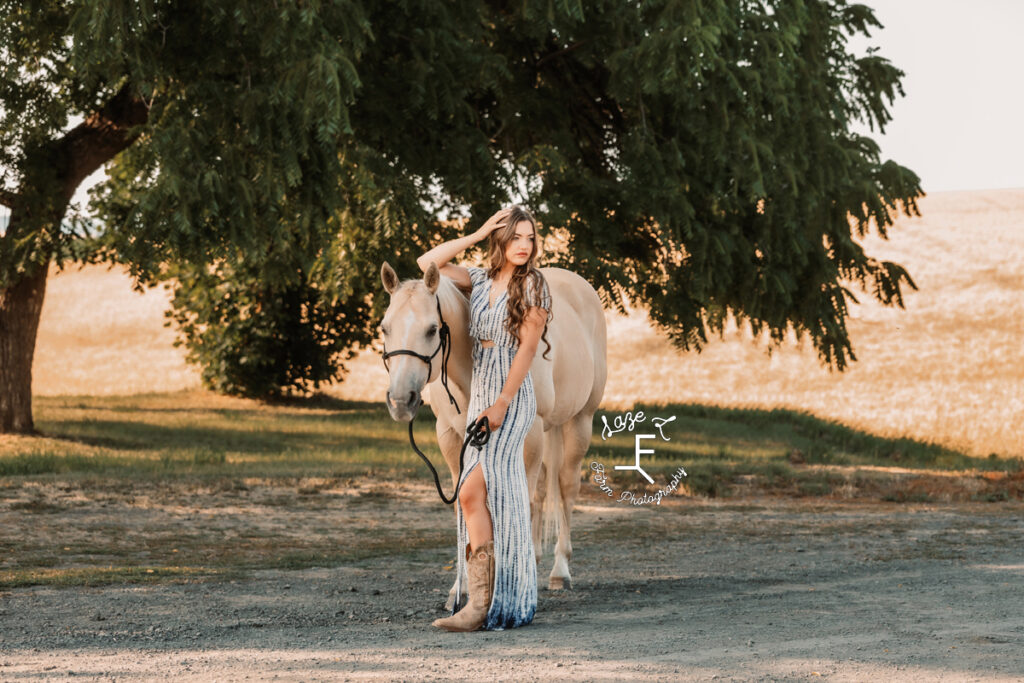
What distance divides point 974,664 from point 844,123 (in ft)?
42.1

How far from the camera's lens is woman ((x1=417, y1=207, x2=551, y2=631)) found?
19.4 ft

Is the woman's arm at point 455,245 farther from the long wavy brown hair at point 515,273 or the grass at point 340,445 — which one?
the grass at point 340,445

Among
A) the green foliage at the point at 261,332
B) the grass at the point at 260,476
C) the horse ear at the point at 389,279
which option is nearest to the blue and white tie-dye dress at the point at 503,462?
the horse ear at the point at 389,279

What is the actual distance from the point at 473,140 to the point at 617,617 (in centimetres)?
858

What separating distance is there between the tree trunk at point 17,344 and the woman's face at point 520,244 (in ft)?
44.3

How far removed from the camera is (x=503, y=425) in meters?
6.09

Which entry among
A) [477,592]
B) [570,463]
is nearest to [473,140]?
[570,463]

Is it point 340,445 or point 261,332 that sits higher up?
point 261,332

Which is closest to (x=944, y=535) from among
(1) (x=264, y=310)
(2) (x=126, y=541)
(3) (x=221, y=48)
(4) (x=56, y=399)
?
(2) (x=126, y=541)

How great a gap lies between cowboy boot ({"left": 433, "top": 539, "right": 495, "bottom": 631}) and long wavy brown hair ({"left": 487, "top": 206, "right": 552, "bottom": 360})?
3.68 feet

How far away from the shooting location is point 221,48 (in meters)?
12.6

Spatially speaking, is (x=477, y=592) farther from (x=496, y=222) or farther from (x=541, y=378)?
(x=496, y=222)

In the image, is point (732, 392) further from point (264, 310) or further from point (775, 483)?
point (775, 483)

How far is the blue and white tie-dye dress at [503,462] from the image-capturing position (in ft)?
19.7
